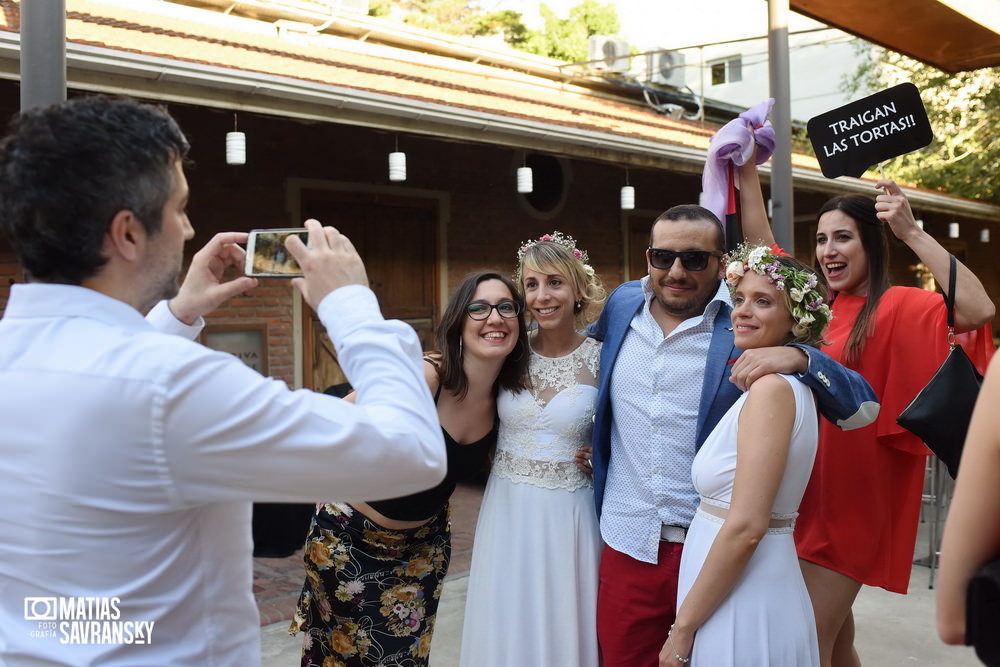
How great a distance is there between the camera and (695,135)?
442 inches

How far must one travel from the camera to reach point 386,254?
845 centimetres

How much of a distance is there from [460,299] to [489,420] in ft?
1.49

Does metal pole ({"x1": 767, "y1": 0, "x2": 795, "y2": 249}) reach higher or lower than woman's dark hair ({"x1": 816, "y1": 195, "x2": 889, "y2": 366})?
higher

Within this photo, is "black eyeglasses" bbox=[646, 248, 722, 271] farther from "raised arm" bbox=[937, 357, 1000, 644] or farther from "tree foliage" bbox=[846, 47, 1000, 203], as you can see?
"tree foliage" bbox=[846, 47, 1000, 203]

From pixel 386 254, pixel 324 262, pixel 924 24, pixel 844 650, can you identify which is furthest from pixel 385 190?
pixel 324 262

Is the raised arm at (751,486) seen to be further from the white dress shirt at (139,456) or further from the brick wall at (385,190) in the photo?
the brick wall at (385,190)

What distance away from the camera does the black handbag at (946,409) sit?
262 cm

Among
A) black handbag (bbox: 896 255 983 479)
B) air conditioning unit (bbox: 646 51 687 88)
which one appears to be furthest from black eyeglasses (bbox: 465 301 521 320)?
air conditioning unit (bbox: 646 51 687 88)

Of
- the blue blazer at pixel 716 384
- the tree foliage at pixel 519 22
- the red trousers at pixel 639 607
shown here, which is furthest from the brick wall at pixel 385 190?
the tree foliage at pixel 519 22

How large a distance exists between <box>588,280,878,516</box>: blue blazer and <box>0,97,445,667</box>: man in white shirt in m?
1.45

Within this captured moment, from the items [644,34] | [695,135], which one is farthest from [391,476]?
[644,34]

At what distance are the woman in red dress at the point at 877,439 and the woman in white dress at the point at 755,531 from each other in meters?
0.63

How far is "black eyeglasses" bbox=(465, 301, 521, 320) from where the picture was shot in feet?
9.77

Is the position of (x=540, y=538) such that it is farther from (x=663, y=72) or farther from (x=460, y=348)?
(x=663, y=72)
